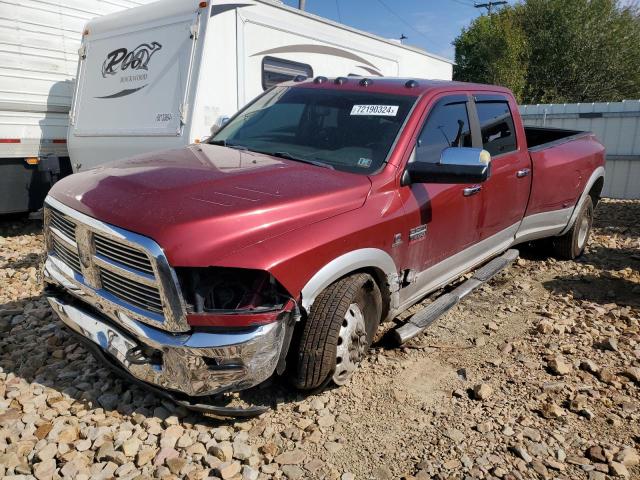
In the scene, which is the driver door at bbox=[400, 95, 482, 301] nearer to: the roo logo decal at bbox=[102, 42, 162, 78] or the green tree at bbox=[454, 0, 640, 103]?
the roo logo decal at bbox=[102, 42, 162, 78]

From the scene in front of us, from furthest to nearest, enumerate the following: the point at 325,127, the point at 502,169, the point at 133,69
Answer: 1. the point at 133,69
2. the point at 502,169
3. the point at 325,127

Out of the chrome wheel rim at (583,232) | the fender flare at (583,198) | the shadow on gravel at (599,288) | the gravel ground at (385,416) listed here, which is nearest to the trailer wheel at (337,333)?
the gravel ground at (385,416)

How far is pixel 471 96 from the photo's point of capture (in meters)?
4.17

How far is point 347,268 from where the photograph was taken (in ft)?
9.36

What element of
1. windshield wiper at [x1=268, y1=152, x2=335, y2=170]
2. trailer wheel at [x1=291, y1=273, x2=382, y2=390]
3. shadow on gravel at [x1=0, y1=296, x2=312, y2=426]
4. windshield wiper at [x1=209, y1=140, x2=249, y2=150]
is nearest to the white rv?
windshield wiper at [x1=209, y1=140, x2=249, y2=150]

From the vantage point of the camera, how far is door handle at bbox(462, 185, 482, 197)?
3.79 m

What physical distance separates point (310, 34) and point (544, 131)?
321 centimetres

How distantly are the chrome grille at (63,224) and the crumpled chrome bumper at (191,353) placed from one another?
1.27 ft

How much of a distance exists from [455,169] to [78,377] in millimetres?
2659

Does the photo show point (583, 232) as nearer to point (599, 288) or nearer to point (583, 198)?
point (583, 198)

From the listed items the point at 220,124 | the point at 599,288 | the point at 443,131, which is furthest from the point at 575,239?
the point at 220,124

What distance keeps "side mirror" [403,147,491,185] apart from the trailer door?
3125 millimetres

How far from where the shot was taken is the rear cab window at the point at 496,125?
4.27 meters

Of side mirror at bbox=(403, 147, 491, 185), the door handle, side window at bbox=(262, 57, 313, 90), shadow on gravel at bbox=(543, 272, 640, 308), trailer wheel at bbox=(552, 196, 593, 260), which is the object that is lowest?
shadow on gravel at bbox=(543, 272, 640, 308)
